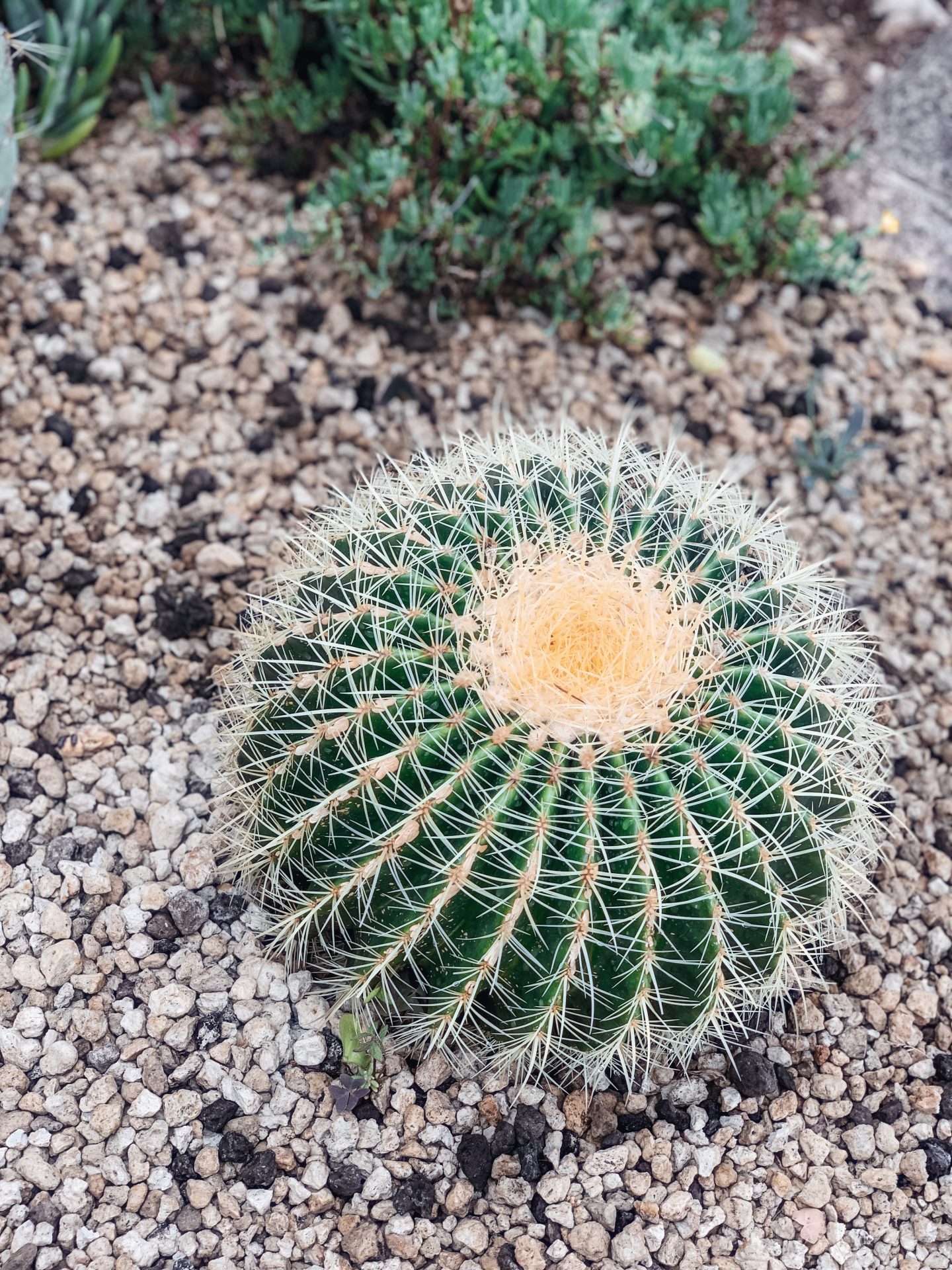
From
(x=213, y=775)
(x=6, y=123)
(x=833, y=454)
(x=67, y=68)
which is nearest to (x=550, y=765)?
(x=213, y=775)

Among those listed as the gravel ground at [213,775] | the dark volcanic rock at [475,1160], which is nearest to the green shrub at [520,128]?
the gravel ground at [213,775]

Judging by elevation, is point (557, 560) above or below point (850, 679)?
above

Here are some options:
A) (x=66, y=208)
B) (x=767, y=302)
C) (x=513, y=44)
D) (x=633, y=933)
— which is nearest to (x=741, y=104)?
(x=767, y=302)

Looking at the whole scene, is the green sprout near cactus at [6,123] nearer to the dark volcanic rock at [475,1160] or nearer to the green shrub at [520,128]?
the green shrub at [520,128]

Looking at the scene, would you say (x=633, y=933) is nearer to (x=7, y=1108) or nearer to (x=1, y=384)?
(x=7, y=1108)

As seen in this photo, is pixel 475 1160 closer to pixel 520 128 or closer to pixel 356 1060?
pixel 356 1060
